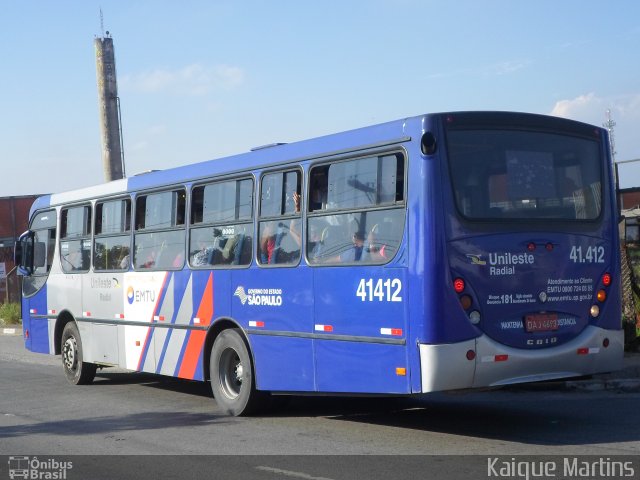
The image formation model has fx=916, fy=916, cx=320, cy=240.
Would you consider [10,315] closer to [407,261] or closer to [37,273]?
[37,273]

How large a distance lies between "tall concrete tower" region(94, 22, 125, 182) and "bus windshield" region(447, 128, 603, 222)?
60.9ft

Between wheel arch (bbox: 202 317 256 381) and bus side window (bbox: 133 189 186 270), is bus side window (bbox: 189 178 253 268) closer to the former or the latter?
bus side window (bbox: 133 189 186 270)

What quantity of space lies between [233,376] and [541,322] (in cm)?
421

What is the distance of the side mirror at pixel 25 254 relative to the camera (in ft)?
55.2

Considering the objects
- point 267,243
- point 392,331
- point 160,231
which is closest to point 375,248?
point 392,331

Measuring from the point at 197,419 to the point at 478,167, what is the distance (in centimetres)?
481

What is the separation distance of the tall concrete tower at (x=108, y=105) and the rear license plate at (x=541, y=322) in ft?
62.4

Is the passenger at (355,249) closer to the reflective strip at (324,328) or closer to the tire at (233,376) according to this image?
the reflective strip at (324,328)

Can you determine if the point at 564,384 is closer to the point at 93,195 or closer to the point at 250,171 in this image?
the point at 250,171

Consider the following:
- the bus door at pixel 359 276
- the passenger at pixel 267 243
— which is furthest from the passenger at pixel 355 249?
the passenger at pixel 267 243

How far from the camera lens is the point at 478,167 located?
8.91 m

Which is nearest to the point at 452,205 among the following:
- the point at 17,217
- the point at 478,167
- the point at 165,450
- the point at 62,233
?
the point at 478,167

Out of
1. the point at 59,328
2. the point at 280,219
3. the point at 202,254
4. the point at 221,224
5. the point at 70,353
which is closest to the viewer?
the point at 280,219

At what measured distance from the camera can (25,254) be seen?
1695 centimetres
